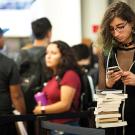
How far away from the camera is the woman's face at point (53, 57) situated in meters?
4.40

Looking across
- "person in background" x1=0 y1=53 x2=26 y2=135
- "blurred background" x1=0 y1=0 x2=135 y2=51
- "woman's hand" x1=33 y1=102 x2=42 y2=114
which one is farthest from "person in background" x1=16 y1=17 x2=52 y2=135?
"person in background" x1=0 y1=53 x2=26 y2=135

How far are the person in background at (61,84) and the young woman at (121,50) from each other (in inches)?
51.4

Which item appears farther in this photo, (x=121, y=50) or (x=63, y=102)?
(x=63, y=102)

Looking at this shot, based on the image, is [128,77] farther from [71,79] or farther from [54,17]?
[54,17]

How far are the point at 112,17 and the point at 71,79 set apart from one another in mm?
1466

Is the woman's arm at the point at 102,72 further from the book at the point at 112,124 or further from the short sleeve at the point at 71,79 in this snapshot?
the short sleeve at the point at 71,79

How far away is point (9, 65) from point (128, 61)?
53.5 inches

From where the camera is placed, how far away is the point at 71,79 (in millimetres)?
4277

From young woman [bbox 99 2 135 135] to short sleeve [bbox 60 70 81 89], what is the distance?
1.30 meters

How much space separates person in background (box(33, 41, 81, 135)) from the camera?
4250mm

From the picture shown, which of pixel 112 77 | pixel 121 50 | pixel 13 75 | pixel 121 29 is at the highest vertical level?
pixel 121 29

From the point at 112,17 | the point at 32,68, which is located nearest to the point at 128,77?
the point at 112,17

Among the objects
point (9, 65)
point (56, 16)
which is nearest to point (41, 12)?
point (56, 16)

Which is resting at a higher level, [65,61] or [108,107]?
[65,61]
